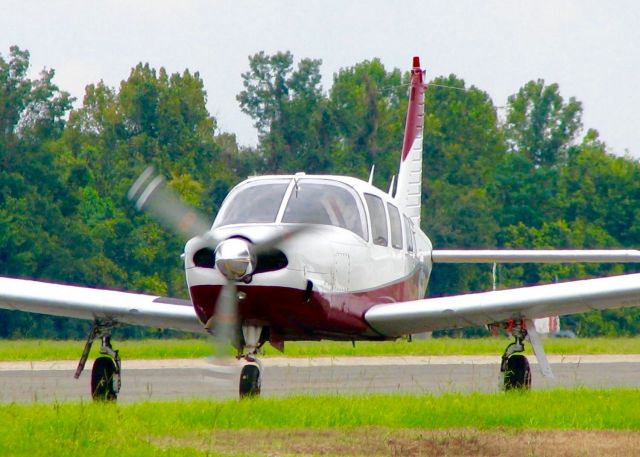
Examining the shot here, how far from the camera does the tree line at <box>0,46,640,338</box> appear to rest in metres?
56.6

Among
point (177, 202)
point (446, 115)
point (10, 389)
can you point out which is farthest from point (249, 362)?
point (446, 115)

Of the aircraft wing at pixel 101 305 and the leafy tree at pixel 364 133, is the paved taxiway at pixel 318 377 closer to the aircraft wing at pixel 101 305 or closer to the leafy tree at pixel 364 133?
the aircraft wing at pixel 101 305

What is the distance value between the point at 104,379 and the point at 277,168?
184 feet

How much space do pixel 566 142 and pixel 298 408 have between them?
76.6 metres

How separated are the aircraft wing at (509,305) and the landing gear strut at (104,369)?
8.62ft

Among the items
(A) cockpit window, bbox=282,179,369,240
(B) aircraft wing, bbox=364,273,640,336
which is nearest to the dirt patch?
(A) cockpit window, bbox=282,179,369,240

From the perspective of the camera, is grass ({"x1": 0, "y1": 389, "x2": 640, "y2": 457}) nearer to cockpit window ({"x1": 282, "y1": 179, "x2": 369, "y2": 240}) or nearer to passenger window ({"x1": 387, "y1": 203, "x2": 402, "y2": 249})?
cockpit window ({"x1": 282, "y1": 179, "x2": 369, "y2": 240})

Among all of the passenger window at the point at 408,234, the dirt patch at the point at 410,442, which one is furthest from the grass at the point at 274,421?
the passenger window at the point at 408,234

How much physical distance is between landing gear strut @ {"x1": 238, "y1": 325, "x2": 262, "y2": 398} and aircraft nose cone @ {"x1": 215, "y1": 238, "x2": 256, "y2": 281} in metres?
1.07

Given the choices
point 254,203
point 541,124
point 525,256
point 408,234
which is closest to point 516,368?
point 408,234

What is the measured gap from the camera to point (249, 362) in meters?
12.6

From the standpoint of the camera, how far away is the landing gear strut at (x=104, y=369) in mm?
13117

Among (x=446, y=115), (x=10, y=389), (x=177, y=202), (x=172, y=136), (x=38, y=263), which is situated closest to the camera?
(x=177, y=202)

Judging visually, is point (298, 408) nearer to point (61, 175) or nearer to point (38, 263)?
point (38, 263)
